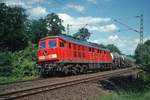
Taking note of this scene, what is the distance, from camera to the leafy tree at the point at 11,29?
132 feet

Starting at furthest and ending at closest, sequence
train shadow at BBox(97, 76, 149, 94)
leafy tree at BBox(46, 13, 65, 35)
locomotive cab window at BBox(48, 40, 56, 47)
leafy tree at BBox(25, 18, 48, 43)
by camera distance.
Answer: leafy tree at BBox(46, 13, 65, 35) < leafy tree at BBox(25, 18, 48, 43) < locomotive cab window at BBox(48, 40, 56, 47) < train shadow at BBox(97, 76, 149, 94)

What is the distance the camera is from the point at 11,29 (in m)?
41.5

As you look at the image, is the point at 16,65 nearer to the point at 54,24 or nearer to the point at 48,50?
the point at 48,50

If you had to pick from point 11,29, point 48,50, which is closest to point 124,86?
point 48,50

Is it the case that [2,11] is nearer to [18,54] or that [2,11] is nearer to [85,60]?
[18,54]

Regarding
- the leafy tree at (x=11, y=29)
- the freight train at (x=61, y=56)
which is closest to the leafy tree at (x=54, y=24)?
the leafy tree at (x=11, y=29)

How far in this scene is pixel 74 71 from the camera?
23719mm

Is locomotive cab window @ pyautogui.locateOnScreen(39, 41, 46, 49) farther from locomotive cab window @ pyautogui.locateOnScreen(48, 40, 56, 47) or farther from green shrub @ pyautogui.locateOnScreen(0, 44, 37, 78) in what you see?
green shrub @ pyautogui.locateOnScreen(0, 44, 37, 78)

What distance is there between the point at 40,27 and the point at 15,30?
1193 inches

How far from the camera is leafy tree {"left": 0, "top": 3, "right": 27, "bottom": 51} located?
40.1 m

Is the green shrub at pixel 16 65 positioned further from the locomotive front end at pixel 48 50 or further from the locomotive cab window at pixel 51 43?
the locomotive cab window at pixel 51 43

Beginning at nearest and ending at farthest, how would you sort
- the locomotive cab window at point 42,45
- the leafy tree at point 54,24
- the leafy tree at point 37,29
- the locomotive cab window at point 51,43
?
1. the locomotive cab window at point 51,43
2. the locomotive cab window at point 42,45
3. the leafy tree at point 37,29
4. the leafy tree at point 54,24

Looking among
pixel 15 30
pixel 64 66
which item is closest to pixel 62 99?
pixel 64 66

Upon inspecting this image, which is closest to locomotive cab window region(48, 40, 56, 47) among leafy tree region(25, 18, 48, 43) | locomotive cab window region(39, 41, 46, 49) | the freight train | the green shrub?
the freight train
